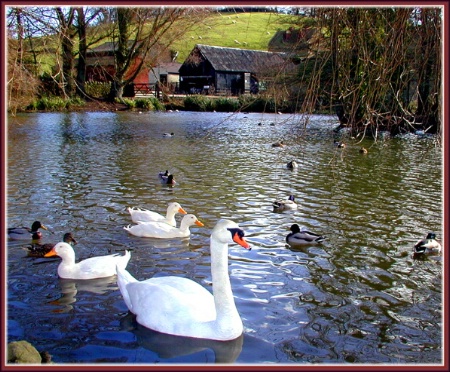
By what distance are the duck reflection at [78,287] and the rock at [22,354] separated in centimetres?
177

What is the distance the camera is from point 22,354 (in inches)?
187

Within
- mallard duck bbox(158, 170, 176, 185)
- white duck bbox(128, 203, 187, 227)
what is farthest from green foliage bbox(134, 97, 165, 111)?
white duck bbox(128, 203, 187, 227)

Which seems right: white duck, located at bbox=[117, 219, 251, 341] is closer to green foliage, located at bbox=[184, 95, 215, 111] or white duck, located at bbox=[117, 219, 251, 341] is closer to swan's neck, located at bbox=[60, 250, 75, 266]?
swan's neck, located at bbox=[60, 250, 75, 266]

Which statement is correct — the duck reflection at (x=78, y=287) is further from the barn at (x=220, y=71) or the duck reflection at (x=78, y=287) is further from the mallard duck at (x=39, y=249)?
the barn at (x=220, y=71)

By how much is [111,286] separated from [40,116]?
32.6m

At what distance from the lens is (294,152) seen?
70.3 ft

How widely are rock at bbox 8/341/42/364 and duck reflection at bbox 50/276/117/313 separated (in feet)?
5.79

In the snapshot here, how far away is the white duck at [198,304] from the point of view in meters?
5.66

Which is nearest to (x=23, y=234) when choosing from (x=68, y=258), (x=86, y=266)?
(x=68, y=258)

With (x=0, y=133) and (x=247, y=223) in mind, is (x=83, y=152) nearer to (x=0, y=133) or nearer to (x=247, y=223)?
(x=247, y=223)

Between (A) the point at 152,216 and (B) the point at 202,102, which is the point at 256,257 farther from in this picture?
(B) the point at 202,102

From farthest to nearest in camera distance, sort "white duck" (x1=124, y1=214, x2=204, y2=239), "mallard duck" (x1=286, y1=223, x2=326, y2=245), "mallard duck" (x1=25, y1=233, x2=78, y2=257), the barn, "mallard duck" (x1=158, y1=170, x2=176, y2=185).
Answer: the barn
"mallard duck" (x1=158, y1=170, x2=176, y2=185)
"white duck" (x1=124, y1=214, x2=204, y2=239)
"mallard duck" (x1=286, y1=223, x2=326, y2=245)
"mallard duck" (x1=25, y1=233, x2=78, y2=257)

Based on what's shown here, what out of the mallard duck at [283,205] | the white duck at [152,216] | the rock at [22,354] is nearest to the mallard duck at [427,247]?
the mallard duck at [283,205]

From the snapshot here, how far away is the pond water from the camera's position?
5.65m
